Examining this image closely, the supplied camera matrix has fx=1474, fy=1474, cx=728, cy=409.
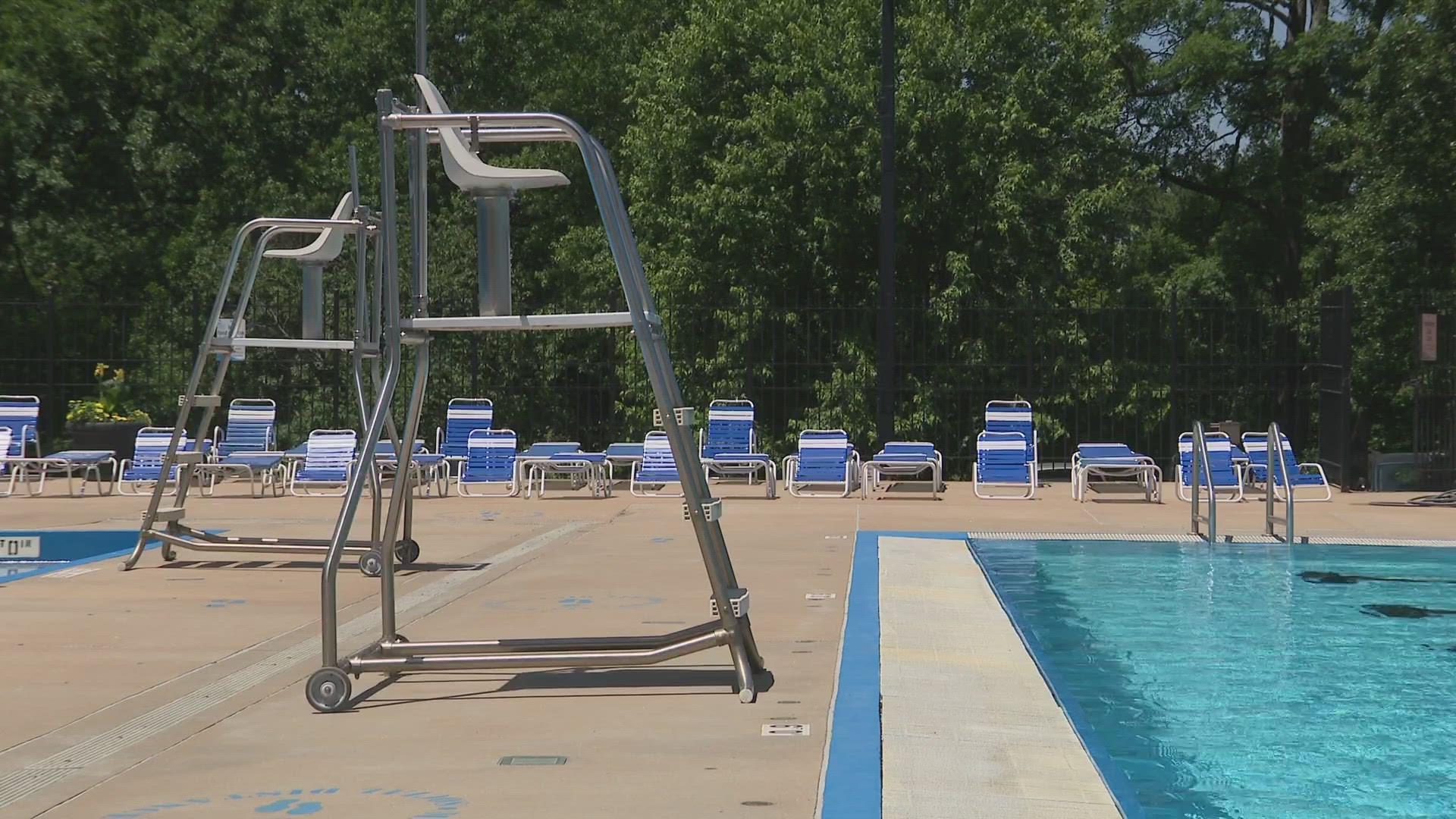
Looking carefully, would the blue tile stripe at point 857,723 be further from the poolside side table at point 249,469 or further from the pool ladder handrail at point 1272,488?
the poolside side table at point 249,469

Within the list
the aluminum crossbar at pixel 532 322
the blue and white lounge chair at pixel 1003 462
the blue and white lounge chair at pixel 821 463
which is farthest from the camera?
the blue and white lounge chair at pixel 1003 462

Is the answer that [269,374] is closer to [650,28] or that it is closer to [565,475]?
[565,475]

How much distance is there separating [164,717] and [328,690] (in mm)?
670

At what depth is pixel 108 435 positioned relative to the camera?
63.4ft

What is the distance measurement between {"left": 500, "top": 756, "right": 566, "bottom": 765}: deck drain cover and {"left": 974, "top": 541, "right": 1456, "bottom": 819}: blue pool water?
1954 millimetres

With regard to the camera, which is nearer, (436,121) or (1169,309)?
(436,121)

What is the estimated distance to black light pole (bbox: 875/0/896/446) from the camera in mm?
17891

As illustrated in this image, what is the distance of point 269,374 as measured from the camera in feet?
81.2

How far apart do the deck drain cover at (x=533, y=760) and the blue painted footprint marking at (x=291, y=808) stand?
0.75 metres

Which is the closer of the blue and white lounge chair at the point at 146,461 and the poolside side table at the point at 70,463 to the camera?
the poolside side table at the point at 70,463

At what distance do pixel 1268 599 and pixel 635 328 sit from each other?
6.06 m

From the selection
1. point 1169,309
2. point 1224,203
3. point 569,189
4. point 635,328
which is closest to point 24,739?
point 635,328

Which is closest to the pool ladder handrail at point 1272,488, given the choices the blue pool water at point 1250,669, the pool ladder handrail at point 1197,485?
the blue pool water at point 1250,669

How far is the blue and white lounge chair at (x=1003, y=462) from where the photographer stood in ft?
56.5
